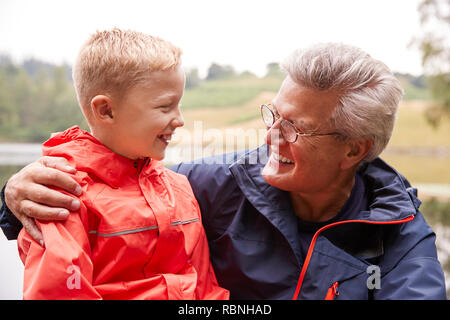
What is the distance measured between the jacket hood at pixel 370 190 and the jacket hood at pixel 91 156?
17.1 inches

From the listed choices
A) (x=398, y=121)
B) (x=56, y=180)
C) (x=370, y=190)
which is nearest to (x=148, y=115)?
(x=56, y=180)

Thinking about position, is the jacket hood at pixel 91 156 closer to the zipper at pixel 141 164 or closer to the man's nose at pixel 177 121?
the zipper at pixel 141 164

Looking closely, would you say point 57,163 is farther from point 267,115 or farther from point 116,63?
point 267,115

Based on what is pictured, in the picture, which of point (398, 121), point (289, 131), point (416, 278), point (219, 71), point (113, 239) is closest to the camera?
point (113, 239)

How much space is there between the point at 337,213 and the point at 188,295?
637mm

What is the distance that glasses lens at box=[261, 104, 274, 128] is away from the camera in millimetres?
1565

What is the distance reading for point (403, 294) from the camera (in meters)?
1.25

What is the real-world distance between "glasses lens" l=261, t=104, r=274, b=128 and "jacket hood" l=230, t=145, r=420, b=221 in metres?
0.12

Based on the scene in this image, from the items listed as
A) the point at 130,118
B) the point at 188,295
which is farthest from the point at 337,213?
the point at 130,118

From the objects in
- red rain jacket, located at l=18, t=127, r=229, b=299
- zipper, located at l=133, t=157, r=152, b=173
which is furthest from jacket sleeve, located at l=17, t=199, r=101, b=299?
zipper, located at l=133, t=157, r=152, b=173

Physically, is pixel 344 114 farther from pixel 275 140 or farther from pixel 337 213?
pixel 337 213

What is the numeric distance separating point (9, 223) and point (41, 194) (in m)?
0.23

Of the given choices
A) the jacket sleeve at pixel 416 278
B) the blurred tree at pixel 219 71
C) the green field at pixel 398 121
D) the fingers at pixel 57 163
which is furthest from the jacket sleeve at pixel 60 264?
the blurred tree at pixel 219 71

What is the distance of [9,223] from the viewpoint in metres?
1.26
